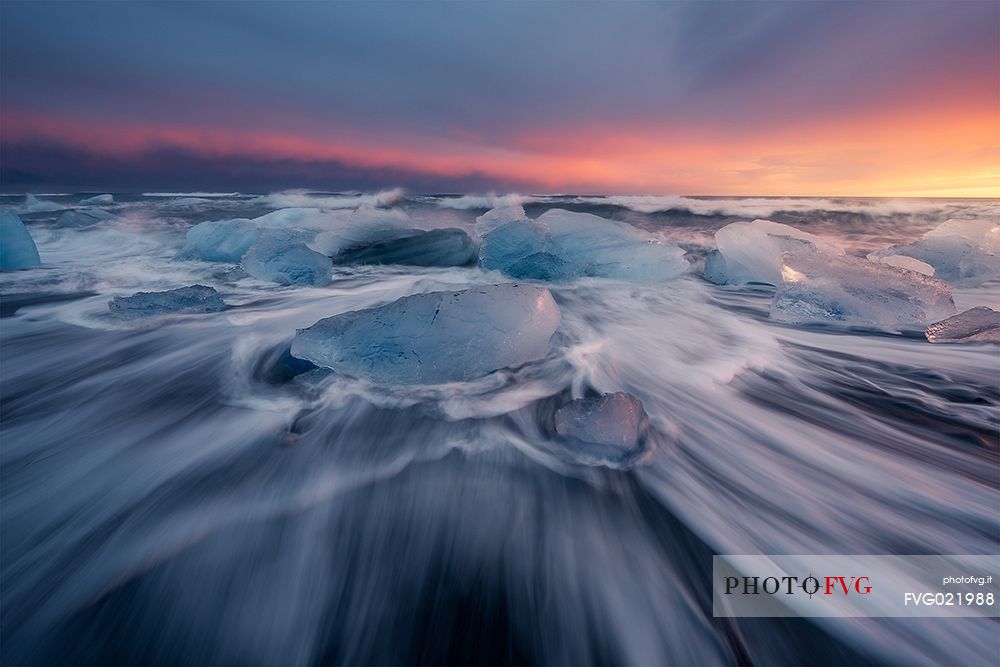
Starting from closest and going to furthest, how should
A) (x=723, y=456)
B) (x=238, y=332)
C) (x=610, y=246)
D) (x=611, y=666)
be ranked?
(x=611, y=666) → (x=723, y=456) → (x=238, y=332) → (x=610, y=246)

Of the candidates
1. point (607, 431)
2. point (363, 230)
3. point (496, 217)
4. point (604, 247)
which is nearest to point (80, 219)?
point (363, 230)

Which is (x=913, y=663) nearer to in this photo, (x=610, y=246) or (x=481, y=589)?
(x=481, y=589)

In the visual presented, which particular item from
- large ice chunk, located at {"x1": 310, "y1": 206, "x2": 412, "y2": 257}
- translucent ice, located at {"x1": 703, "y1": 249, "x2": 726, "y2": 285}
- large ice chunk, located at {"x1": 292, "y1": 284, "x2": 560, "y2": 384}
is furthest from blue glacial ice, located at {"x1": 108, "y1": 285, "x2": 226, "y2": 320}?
translucent ice, located at {"x1": 703, "y1": 249, "x2": 726, "y2": 285}

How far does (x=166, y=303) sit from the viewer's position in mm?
3635

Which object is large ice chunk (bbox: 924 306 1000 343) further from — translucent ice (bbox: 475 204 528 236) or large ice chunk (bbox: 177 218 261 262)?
large ice chunk (bbox: 177 218 261 262)

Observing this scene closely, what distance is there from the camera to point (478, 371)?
2.31 metres

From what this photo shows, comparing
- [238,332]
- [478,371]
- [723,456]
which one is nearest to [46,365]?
[238,332]

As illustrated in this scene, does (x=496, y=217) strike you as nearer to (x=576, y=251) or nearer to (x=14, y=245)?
(x=576, y=251)

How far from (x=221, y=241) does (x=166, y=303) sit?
3.18m

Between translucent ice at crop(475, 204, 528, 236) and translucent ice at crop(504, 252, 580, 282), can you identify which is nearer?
translucent ice at crop(504, 252, 580, 282)

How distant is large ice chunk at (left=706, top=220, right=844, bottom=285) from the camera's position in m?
4.73

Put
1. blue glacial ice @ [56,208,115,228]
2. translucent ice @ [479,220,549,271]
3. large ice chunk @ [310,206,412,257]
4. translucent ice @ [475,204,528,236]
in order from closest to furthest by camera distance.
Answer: translucent ice @ [479,220,549,271]
large ice chunk @ [310,206,412,257]
translucent ice @ [475,204,528,236]
blue glacial ice @ [56,208,115,228]

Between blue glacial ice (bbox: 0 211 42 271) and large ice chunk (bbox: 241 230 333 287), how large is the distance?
3.04 meters

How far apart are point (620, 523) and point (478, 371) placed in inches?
45.8
